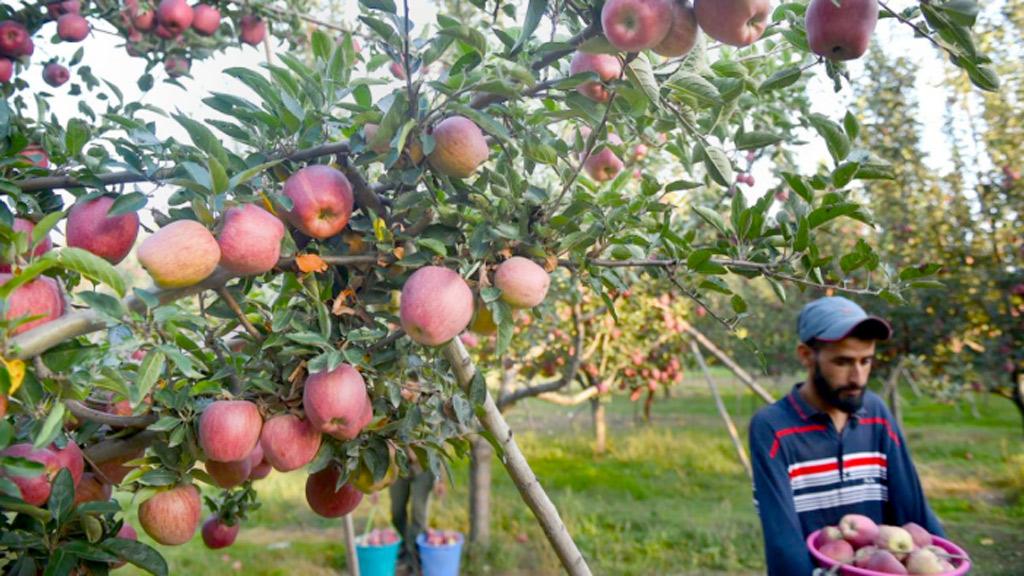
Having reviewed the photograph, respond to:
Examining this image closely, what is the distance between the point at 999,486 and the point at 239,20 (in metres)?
8.51

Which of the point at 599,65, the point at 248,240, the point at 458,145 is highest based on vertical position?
the point at 599,65

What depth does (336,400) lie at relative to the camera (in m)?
1.11

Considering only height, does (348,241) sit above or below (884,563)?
above

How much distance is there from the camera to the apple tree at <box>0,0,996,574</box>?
92 cm

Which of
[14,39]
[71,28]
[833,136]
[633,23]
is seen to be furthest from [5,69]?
[833,136]

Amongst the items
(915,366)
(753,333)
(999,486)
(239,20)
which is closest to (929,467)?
(999,486)

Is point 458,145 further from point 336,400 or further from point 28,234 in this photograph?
point 28,234

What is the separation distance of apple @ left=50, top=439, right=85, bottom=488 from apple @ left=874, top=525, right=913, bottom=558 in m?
1.92

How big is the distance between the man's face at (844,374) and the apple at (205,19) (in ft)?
8.44

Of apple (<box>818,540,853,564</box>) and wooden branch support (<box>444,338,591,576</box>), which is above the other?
wooden branch support (<box>444,338,591,576</box>)

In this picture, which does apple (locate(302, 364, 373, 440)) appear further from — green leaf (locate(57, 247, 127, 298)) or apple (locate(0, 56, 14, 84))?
apple (locate(0, 56, 14, 84))

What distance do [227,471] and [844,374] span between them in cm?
202

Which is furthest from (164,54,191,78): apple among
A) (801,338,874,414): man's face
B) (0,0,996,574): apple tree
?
(801,338,874,414): man's face

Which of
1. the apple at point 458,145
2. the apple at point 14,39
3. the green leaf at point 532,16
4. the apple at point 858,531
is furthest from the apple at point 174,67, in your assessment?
the apple at point 858,531
